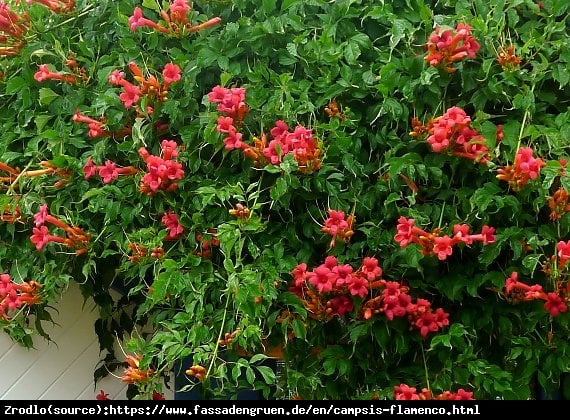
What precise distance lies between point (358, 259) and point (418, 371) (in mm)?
370

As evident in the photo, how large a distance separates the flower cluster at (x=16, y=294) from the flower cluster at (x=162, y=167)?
537mm

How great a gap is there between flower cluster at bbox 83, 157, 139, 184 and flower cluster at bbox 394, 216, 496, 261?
0.82 m

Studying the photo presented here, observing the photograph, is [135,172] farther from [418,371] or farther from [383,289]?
[418,371]

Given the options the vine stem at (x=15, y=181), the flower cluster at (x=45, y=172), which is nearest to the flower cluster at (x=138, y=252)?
the flower cluster at (x=45, y=172)

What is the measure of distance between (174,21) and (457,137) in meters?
0.86

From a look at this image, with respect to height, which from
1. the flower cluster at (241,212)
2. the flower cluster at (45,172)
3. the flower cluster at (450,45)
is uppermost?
the flower cluster at (450,45)

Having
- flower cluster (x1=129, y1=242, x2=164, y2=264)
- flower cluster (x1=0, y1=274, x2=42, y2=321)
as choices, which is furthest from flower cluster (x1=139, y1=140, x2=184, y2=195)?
flower cluster (x1=0, y1=274, x2=42, y2=321)

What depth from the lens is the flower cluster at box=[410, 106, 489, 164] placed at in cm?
168

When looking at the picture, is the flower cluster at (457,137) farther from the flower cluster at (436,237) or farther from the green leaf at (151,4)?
the green leaf at (151,4)

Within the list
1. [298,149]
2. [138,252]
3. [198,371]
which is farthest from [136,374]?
[298,149]

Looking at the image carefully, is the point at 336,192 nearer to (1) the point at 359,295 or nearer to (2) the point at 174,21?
(1) the point at 359,295

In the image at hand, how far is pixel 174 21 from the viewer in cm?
191

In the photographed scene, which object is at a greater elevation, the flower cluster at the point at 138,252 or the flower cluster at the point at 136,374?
the flower cluster at the point at 138,252

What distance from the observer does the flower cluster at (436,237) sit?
1668 millimetres
